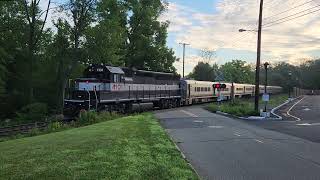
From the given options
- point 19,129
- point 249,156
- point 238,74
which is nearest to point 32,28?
point 19,129

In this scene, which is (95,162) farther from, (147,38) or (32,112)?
(147,38)

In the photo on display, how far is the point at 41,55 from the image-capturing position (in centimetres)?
6016

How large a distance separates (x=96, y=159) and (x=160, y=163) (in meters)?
1.70

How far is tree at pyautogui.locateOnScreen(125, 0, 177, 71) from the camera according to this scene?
79688 mm

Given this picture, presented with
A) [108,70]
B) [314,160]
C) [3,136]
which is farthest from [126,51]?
[314,160]

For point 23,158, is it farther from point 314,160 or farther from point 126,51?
point 126,51

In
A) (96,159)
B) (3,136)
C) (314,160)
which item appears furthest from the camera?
(3,136)

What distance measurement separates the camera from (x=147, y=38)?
8069 cm

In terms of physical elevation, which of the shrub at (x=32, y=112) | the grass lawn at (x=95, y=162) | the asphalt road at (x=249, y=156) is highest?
the grass lawn at (x=95, y=162)

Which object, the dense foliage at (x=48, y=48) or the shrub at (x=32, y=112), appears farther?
the dense foliage at (x=48, y=48)

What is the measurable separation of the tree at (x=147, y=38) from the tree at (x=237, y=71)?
65.4 meters

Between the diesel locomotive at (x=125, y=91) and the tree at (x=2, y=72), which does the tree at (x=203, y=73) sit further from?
the tree at (x=2, y=72)

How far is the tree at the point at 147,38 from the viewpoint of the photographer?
261ft

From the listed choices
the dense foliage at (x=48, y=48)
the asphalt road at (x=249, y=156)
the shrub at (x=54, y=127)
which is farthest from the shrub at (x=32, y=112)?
the asphalt road at (x=249, y=156)
